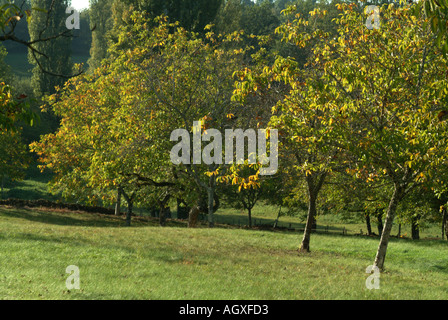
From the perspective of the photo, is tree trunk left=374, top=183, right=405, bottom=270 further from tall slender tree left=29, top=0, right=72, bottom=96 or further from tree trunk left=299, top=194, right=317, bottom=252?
tall slender tree left=29, top=0, right=72, bottom=96

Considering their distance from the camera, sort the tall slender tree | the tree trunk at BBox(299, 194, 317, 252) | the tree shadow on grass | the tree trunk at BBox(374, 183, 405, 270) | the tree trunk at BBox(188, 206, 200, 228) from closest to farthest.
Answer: the tree trunk at BBox(374, 183, 405, 270) < the tree trunk at BBox(299, 194, 317, 252) < the tree trunk at BBox(188, 206, 200, 228) < the tree shadow on grass < the tall slender tree

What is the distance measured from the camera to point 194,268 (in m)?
15.3

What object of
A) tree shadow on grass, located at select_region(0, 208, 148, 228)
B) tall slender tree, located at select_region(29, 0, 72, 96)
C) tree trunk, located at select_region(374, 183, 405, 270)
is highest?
tall slender tree, located at select_region(29, 0, 72, 96)

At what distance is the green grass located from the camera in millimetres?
12000

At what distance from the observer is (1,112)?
986cm

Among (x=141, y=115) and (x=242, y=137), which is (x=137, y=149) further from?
(x=242, y=137)

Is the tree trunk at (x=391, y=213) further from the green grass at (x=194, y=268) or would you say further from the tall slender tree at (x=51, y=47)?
the tall slender tree at (x=51, y=47)

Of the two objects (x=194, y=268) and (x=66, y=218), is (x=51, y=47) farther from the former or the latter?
(x=194, y=268)

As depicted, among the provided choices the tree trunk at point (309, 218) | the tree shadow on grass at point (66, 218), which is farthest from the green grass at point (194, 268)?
the tree shadow on grass at point (66, 218)

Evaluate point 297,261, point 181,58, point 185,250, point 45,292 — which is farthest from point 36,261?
point 181,58

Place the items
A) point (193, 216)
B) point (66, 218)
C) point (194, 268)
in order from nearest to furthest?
1. point (194, 268)
2. point (193, 216)
3. point (66, 218)

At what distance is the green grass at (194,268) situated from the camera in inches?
472

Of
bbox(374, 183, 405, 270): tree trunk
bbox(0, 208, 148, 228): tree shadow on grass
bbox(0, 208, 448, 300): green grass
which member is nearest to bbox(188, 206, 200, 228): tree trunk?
bbox(0, 208, 148, 228): tree shadow on grass

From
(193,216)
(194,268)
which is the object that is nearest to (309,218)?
(194,268)
